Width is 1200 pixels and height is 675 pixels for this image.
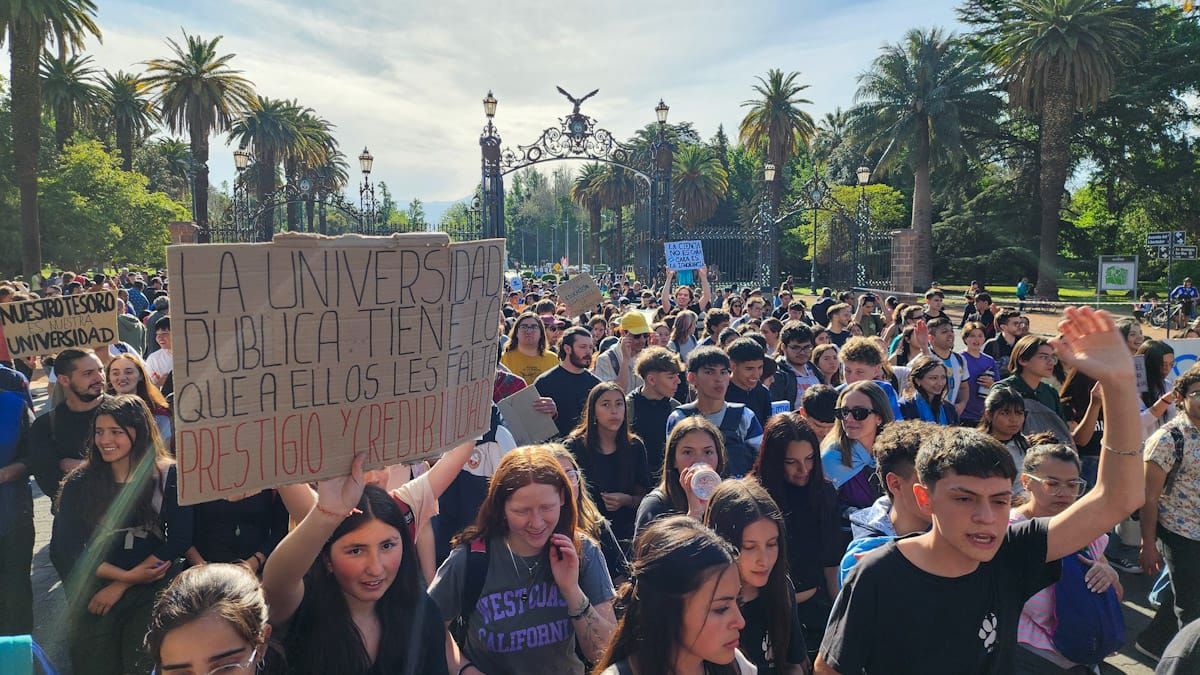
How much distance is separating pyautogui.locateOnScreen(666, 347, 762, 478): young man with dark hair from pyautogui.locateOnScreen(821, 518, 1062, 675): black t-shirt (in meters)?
2.41

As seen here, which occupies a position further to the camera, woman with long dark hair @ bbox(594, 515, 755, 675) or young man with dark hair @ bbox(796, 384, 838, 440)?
young man with dark hair @ bbox(796, 384, 838, 440)

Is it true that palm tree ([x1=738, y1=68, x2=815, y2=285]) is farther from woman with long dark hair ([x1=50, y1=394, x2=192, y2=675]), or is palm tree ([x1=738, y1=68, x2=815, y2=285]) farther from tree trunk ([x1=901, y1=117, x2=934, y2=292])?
woman with long dark hair ([x1=50, y1=394, x2=192, y2=675])

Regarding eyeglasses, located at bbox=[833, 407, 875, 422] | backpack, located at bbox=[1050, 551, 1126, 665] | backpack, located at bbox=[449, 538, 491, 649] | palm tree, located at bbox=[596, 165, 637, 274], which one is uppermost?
palm tree, located at bbox=[596, 165, 637, 274]

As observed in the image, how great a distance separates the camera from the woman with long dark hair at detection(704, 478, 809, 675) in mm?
2936

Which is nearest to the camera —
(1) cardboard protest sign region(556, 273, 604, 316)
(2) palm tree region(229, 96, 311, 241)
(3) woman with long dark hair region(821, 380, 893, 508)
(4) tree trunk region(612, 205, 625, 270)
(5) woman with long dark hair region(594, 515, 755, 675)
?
(5) woman with long dark hair region(594, 515, 755, 675)

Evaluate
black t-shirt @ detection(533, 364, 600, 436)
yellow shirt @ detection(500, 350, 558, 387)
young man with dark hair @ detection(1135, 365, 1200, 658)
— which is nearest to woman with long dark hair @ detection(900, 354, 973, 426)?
young man with dark hair @ detection(1135, 365, 1200, 658)

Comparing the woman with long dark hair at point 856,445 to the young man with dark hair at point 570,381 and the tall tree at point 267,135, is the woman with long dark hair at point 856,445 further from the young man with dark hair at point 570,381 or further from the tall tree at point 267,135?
the tall tree at point 267,135

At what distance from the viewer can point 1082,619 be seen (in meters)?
3.50

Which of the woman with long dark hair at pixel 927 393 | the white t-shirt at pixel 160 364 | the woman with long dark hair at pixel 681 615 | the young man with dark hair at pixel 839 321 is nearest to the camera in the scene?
the woman with long dark hair at pixel 681 615

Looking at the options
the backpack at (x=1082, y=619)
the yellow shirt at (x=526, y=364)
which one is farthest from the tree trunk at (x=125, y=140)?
the backpack at (x=1082, y=619)

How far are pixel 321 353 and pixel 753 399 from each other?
3862mm

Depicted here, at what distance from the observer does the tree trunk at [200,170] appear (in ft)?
103

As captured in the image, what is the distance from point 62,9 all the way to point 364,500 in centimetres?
3013

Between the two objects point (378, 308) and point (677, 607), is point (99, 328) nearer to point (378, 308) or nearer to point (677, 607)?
point (378, 308)
